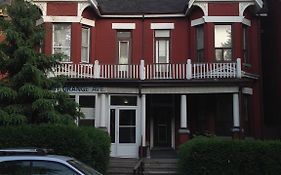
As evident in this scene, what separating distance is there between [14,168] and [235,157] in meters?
8.36

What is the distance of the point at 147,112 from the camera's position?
24812 mm

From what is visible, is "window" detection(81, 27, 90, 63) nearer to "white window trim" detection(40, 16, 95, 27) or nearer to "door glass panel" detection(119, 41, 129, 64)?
"white window trim" detection(40, 16, 95, 27)

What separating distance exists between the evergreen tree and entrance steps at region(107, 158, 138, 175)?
3.35 m

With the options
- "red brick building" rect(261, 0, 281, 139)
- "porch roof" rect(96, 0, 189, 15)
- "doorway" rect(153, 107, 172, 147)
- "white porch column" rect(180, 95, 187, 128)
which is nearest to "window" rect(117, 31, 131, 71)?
"porch roof" rect(96, 0, 189, 15)

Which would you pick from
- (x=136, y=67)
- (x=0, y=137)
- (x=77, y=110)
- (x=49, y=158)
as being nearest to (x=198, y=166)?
(x=77, y=110)

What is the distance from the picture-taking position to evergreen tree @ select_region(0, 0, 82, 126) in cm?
1522

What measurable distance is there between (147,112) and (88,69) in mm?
3953

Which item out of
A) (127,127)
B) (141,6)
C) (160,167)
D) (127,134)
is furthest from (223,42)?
(160,167)

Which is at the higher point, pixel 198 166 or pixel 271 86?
pixel 271 86

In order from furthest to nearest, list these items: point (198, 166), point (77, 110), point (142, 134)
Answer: point (142, 134) < point (77, 110) < point (198, 166)

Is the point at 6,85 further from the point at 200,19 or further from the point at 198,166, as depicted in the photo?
the point at 200,19

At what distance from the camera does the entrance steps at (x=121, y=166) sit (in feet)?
61.2

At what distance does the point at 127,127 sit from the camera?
911 inches

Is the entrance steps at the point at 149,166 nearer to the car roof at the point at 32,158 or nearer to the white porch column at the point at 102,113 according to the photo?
the white porch column at the point at 102,113
